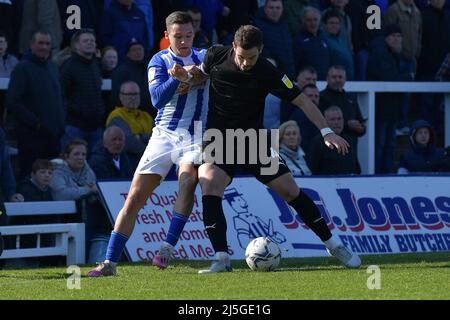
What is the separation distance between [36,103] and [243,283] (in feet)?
19.1

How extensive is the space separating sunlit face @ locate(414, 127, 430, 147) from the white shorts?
6646mm

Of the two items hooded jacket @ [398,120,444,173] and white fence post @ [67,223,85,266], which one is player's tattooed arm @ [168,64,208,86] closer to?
white fence post @ [67,223,85,266]

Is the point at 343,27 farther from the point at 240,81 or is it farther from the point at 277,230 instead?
the point at 240,81

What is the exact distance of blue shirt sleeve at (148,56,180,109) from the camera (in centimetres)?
1066

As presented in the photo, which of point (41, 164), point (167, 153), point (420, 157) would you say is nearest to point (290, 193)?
point (167, 153)

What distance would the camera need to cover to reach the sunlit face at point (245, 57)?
34.6ft

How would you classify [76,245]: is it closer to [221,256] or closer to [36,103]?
[36,103]

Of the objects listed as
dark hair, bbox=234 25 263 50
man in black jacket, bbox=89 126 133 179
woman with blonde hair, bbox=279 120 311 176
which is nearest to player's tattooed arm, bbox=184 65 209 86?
dark hair, bbox=234 25 263 50

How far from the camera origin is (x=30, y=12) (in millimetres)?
15766

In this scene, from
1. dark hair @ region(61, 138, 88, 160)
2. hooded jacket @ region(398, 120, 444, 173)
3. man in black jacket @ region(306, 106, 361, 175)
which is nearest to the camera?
dark hair @ region(61, 138, 88, 160)

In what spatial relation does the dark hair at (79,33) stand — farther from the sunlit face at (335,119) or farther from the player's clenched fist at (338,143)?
the player's clenched fist at (338,143)

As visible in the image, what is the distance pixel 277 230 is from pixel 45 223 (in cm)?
269

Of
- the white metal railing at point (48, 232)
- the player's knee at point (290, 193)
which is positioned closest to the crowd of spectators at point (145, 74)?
the white metal railing at point (48, 232)

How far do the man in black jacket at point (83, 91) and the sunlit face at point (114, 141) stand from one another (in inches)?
32.1
